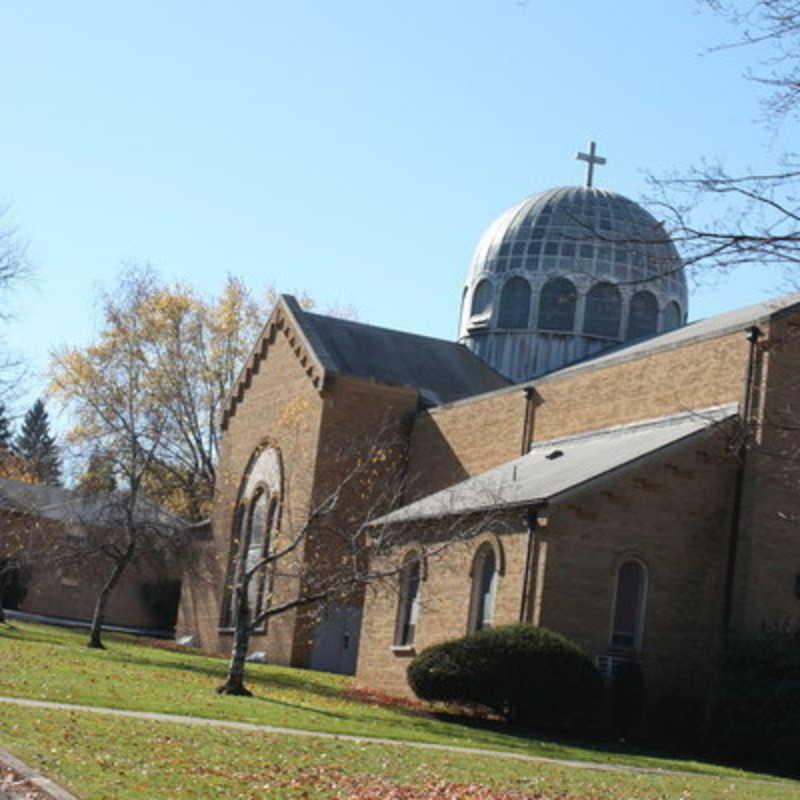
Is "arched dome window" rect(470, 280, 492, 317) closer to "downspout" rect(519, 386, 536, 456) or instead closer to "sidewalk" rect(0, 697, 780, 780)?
"downspout" rect(519, 386, 536, 456)

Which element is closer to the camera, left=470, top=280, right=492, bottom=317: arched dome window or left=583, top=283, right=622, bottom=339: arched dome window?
left=583, top=283, right=622, bottom=339: arched dome window

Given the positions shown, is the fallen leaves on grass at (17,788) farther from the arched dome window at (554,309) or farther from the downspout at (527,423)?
the arched dome window at (554,309)

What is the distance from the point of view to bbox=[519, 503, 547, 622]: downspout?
26.8 m

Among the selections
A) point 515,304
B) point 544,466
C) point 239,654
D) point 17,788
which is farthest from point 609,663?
point 515,304

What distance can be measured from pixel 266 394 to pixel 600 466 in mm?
18435

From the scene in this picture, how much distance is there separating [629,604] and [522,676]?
3684 mm

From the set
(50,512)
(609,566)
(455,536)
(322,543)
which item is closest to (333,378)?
(322,543)

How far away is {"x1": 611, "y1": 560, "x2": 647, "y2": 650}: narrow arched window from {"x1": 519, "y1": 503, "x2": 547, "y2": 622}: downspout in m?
1.69

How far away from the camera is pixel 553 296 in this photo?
4553 cm

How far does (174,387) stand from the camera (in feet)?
176

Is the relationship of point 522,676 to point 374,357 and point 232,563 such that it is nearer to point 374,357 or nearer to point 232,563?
point 374,357

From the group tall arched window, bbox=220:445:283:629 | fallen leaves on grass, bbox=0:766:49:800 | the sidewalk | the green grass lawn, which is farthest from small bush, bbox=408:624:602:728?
tall arched window, bbox=220:445:283:629

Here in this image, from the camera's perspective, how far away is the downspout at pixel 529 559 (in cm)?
2683

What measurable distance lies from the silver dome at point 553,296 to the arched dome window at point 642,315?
0.03 metres
